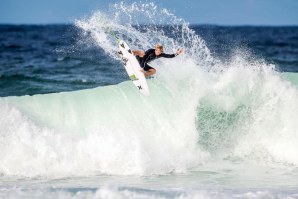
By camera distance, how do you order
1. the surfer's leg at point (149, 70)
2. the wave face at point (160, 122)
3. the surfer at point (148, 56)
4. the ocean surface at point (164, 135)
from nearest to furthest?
the ocean surface at point (164, 135)
the wave face at point (160, 122)
the surfer at point (148, 56)
the surfer's leg at point (149, 70)

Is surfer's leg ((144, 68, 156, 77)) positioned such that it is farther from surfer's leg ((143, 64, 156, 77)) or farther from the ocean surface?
the ocean surface

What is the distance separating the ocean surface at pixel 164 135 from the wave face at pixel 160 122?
24 mm

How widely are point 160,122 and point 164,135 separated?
50 cm

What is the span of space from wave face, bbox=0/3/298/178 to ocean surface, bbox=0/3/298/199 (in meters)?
0.02

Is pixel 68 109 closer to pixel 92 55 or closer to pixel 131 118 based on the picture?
pixel 131 118

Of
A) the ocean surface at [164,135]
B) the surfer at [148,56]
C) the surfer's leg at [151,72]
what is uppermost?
the surfer at [148,56]

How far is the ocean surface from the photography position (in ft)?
30.4

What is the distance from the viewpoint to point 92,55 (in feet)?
99.7

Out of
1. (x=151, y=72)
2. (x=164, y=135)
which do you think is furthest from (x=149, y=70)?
(x=164, y=135)

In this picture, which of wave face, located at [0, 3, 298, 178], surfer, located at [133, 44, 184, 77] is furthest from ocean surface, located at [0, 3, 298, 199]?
surfer, located at [133, 44, 184, 77]

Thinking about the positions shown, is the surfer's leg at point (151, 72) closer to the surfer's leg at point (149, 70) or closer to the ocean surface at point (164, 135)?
the surfer's leg at point (149, 70)

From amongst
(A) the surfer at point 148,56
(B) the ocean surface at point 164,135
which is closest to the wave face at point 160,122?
(B) the ocean surface at point 164,135

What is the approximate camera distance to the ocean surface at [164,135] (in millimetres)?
9266

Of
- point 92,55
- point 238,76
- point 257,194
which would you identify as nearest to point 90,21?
point 238,76
